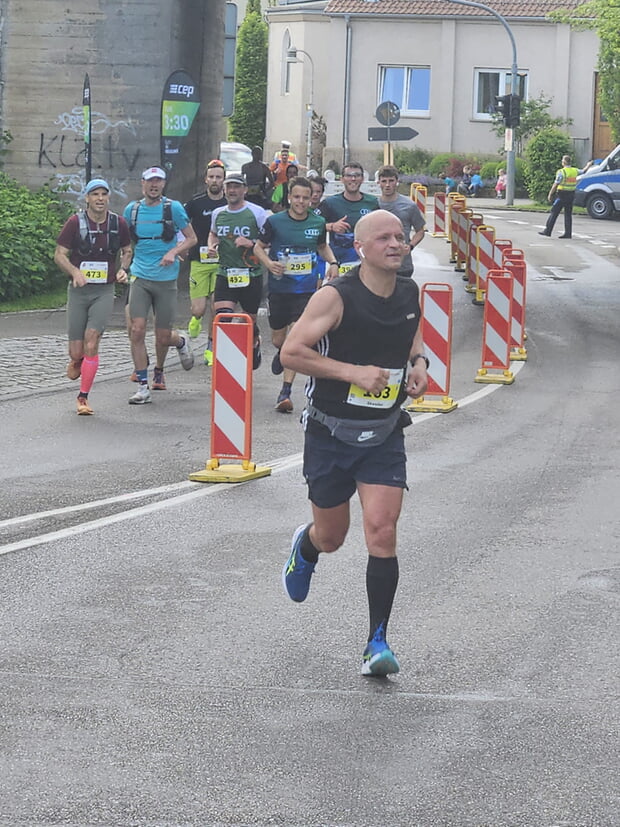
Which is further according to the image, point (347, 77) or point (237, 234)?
point (347, 77)

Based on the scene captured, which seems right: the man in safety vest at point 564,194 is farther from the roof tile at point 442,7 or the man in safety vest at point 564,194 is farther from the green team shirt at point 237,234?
the roof tile at point 442,7

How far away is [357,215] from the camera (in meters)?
16.5

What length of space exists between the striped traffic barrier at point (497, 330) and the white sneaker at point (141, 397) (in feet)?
12.0

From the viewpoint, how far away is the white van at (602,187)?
46.9 meters

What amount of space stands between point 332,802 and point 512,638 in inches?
85.9

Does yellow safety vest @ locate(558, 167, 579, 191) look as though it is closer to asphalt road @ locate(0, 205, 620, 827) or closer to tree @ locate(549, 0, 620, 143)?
tree @ locate(549, 0, 620, 143)

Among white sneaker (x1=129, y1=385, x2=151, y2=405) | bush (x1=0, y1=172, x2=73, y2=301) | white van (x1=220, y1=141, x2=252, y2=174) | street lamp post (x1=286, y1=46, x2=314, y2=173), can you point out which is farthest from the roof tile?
white sneaker (x1=129, y1=385, x2=151, y2=405)

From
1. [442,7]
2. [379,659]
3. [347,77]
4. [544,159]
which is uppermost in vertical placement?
[442,7]

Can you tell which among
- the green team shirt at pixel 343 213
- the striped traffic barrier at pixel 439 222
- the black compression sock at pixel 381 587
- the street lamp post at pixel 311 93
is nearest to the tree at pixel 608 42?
the striped traffic barrier at pixel 439 222

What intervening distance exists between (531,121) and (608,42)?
33.6 feet

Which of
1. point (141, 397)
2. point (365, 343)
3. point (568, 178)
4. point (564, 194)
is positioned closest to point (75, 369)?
point (141, 397)

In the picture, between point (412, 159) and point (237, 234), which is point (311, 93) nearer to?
point (412, 159)

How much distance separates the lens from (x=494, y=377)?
16.9m

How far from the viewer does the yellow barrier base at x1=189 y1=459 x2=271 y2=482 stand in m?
11.1
